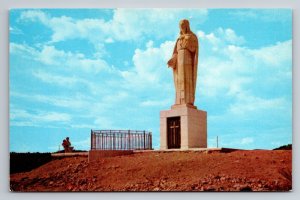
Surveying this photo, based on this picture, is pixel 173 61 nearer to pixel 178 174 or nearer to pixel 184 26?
pixel 184 26

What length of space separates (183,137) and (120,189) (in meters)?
1.80

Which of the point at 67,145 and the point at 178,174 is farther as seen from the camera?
the point at 67,145

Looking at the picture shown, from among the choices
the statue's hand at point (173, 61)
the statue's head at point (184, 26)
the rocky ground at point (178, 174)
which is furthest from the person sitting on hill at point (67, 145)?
the statue's head at point (184, 26)

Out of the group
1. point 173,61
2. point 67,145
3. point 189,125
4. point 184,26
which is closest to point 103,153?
point 67,145

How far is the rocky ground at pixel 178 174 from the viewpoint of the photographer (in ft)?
31.2

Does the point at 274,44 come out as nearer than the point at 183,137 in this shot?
Yes

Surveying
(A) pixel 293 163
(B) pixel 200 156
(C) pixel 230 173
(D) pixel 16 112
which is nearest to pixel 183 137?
(B) pixel 200 156

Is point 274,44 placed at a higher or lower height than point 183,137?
higher

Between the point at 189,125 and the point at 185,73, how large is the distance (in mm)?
998

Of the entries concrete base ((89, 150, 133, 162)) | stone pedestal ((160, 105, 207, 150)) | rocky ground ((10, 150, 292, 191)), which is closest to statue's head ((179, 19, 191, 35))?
stone pedestal ((160, 105, 207, 150))

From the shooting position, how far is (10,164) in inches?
380

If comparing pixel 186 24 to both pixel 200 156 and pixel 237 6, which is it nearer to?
pixel 237 6

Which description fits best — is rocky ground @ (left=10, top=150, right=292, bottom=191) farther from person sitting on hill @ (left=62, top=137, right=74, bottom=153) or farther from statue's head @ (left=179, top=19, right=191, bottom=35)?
statue's head @ (left=179, top=19, right=191, bottom=35)

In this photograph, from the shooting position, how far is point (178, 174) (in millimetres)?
9727
